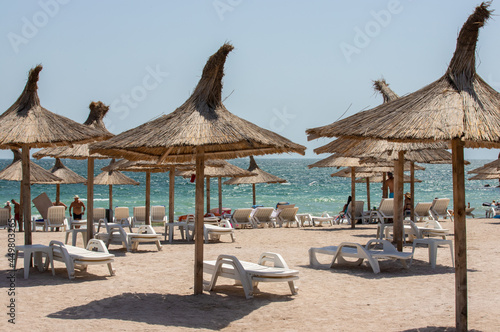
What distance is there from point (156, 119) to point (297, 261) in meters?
3.84

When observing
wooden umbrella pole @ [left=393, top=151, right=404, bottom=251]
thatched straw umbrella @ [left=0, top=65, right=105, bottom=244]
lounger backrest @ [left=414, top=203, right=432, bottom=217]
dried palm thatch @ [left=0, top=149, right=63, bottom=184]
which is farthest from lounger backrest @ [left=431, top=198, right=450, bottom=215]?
thatched straw umbrella @ [left=0, top=65, right=105, bottom=244]

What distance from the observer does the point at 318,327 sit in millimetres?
4891

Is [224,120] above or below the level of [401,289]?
above

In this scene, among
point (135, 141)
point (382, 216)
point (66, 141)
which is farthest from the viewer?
point (382, 216)

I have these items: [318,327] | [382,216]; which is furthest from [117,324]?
[382,216]

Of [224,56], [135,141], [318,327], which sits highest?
[224,56]

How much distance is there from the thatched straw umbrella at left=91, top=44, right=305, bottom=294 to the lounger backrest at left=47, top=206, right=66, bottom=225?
985 centimetres

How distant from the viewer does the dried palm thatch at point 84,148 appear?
1033 cm

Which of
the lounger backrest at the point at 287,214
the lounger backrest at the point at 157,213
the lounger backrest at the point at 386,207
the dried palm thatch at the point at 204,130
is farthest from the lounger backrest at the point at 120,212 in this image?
the dried palm thatch at the point at 204,130

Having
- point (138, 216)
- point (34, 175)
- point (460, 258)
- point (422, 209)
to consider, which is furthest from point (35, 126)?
point (422, 209)

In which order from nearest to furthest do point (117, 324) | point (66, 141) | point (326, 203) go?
point (117, 324) < point (66, 141) < point (326, 203)

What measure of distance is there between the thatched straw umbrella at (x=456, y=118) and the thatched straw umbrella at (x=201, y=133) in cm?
77

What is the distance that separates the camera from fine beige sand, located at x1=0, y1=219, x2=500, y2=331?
494 centimetres

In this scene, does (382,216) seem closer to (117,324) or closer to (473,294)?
(473,294)
